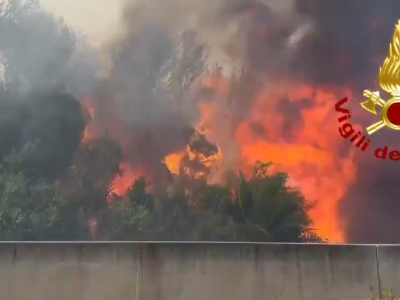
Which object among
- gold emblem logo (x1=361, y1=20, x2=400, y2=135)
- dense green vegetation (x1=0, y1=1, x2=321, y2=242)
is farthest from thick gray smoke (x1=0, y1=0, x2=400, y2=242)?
dense green vegetation (x1=0, y1=1, x2=321, y2=242)

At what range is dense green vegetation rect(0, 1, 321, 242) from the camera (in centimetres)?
484

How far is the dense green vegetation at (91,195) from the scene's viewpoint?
4836 millimetres

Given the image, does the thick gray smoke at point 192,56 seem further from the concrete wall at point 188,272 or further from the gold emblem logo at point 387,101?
the concrete wall at point 188,272

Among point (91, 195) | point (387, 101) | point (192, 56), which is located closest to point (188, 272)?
point (91, 195)

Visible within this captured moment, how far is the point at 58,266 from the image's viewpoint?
467 cm

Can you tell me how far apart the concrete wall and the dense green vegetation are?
0.18 metres

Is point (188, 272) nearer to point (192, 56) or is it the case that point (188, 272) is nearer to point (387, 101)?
point (192, 56)

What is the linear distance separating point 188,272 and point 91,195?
5.35 ft

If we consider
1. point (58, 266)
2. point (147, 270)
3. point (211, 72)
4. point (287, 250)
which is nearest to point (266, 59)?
point (211, 72)

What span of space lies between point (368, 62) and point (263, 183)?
2.32 meters

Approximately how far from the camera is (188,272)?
186 inches

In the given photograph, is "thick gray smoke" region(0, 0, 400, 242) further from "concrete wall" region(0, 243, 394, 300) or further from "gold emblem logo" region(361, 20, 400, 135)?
"concrete wall" region(0, 243, 394, 300)

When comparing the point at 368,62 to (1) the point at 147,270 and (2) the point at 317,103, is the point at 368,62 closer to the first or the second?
(2) the point at 317,103

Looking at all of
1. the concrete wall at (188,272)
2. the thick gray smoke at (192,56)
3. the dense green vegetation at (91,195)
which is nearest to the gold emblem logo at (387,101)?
the thick gray smoke at (192,56)
